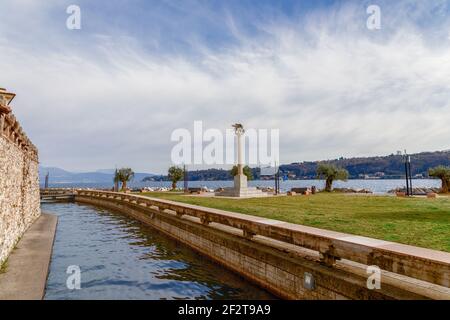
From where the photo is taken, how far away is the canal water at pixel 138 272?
9.43 metres

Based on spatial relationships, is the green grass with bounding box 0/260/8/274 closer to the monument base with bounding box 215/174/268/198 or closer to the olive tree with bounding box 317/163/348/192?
the monument base with bounding box 215/174/268/198

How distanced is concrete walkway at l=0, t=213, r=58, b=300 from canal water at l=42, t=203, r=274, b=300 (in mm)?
495

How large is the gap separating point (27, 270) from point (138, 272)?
12.0 ft

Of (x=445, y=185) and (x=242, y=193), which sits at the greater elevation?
(x=445, y=185)

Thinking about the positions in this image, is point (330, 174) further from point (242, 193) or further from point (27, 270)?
point (27, 270)

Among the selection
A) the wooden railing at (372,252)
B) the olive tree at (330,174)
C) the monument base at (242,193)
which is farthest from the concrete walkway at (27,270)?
the olive tree at (330,174)

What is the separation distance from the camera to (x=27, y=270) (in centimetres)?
1025

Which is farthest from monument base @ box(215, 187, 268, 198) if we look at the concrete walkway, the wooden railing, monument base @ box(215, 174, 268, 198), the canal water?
the wooden railing

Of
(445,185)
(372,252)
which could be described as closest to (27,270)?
(372,252)

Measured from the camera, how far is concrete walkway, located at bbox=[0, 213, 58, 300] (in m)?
8.14

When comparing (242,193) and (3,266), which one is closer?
(3,266)
